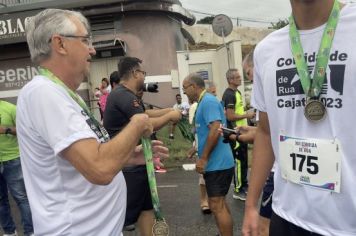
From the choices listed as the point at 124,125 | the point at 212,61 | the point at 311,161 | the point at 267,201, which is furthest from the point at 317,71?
the point at 212,61

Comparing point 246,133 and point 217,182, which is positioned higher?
point 246,133

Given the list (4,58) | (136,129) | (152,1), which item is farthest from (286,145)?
(4,58)

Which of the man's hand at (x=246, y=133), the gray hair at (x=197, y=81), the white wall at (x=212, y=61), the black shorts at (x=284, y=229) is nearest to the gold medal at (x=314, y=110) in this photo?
the black shorts at (x=284, y=229)

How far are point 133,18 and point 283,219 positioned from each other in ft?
53.6

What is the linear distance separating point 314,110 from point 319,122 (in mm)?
51

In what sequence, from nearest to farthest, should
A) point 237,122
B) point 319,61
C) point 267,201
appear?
point 319,61, point 267,201, point 237,122

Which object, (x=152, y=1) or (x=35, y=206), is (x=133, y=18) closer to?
(x=152, y=1)

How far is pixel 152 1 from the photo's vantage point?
17.3 metres

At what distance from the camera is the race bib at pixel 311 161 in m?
1.75

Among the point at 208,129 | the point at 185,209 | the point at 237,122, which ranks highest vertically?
the point at 208,129

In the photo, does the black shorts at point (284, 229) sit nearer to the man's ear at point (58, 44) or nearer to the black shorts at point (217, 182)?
the man's ear at point (58, 44)

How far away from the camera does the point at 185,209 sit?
20.5 ft

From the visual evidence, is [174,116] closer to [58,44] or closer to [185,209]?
[58,44]

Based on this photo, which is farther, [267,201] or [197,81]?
[197,81]
